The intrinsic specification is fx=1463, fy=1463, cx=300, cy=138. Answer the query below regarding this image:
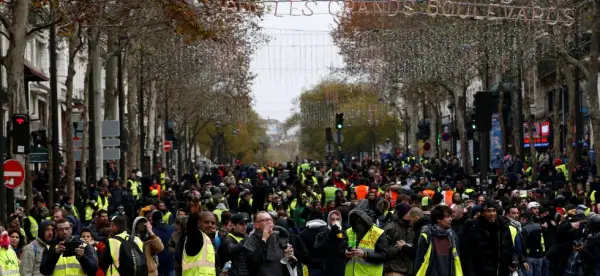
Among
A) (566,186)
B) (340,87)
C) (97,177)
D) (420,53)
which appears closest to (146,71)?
(420,53)

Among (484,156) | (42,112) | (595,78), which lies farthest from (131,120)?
(484,156)

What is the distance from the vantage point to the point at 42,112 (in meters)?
60.5

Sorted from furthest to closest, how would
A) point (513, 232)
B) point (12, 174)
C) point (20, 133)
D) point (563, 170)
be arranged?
1. point (563, 170)
2. point (12, 174)
3. point (20, 133)
4. point (513, 232)

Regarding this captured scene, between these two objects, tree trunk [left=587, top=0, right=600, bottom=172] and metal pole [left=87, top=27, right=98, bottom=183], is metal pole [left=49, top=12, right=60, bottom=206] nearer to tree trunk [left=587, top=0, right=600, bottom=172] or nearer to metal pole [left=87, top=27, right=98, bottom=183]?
metal pole [left=87, top=27, right=98, bottom=183]

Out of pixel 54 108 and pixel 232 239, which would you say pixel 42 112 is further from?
pixel 232 239

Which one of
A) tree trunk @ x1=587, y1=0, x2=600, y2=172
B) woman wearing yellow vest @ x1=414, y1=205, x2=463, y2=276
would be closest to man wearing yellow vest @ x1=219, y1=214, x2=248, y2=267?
woman wearing yellow vest @ x1=414, y1=205, x2=463, y2=276

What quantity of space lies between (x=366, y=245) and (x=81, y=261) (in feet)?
9.52

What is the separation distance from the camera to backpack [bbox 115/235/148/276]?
14.5 m

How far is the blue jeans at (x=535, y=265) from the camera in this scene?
→ 64.8ft

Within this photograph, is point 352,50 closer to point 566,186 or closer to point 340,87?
point 566,186

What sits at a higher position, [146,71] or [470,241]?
[146,71]

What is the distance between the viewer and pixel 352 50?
63.8 metres

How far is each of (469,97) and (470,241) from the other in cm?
7685

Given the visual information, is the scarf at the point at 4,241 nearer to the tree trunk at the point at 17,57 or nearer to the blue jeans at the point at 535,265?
the blue jeans at the point at 535,265
